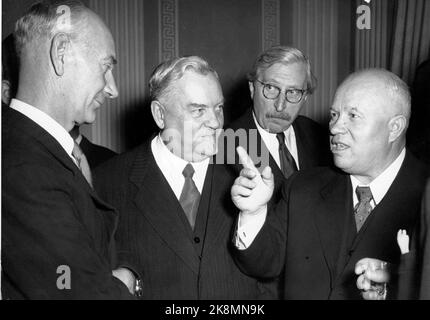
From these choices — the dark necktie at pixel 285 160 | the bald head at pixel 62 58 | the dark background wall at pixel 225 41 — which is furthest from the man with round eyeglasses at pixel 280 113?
the bald head at pixel 62 58

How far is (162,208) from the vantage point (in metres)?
1.56

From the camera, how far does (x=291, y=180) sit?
1.65 metres

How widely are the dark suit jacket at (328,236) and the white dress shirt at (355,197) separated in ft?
0.05

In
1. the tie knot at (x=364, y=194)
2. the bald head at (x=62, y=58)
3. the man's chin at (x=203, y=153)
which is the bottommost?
the tie knot at (x=364, y=194)

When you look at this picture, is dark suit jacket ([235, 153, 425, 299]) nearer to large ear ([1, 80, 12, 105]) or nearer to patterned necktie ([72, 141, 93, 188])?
patterned necktie ([72, 141, 93, 188])

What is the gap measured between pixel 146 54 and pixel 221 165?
142 centimetres

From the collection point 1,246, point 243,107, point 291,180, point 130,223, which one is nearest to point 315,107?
point 243,107

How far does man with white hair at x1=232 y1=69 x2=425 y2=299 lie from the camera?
1470mm

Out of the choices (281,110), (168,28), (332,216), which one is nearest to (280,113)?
(281,110)

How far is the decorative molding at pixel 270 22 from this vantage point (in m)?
3.09

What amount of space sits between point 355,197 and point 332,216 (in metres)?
0.09

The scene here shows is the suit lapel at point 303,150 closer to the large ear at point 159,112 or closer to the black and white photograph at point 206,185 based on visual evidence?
the black and white photograph at point 206,185

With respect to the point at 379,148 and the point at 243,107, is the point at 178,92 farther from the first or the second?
the point at 243,107

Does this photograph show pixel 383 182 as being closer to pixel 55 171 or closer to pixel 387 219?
pixel 387 219
